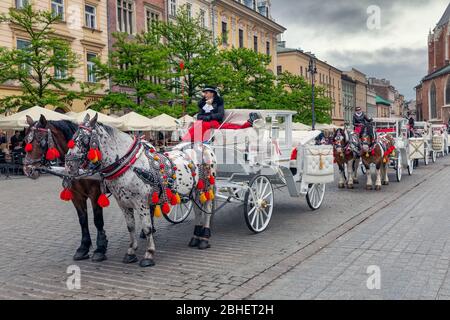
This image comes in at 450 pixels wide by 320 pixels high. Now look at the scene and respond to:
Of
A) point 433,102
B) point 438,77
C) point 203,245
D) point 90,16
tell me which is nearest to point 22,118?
point 203,245

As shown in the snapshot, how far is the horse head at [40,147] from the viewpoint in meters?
5.29

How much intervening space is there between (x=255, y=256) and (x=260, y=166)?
1.93m

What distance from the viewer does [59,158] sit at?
554 cm

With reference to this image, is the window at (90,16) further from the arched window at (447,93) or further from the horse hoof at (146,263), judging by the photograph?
the arched window at (447,93)

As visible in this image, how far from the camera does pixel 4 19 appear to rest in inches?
818

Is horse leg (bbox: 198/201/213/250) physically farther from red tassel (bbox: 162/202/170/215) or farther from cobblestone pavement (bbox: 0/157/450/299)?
red tassel (bbox: 162/202/170/215)

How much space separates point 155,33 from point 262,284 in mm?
24095

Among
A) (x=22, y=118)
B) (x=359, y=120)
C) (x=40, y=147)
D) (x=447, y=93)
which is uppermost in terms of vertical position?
(x=447, y=93)

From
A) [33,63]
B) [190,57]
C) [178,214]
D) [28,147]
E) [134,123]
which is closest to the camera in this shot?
[28,147]

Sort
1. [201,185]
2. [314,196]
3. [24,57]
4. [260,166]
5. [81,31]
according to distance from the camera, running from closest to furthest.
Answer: [201,185], [260,166], [314,196], [24,57], [81,31]

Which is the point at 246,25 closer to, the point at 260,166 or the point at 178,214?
the point at 178,214

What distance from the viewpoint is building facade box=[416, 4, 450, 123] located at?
254 ft
